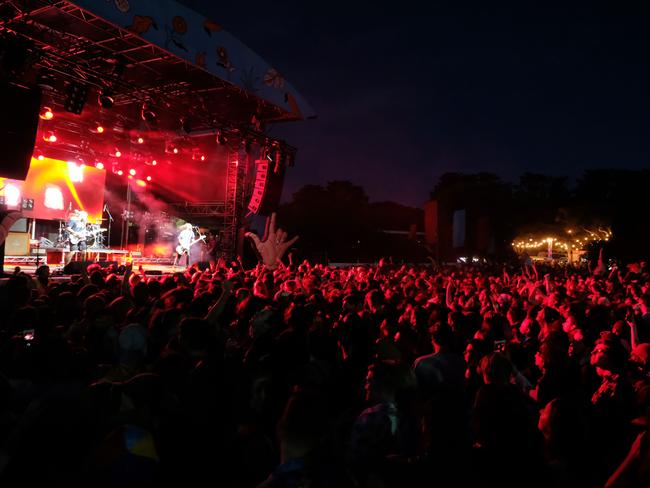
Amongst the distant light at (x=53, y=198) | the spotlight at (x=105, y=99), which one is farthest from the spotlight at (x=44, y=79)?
the distant light at (x=53, y=198)

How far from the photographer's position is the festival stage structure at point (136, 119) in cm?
990

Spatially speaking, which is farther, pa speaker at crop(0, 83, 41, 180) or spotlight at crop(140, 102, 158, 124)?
spotlight at crop(140, 102, 158, 124)

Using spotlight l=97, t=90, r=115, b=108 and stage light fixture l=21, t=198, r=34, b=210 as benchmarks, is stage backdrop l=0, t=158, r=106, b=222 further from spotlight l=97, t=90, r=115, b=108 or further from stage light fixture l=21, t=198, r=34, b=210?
spotlight l=97, t=90, r=115, b=108

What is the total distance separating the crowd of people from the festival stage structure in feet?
25.2

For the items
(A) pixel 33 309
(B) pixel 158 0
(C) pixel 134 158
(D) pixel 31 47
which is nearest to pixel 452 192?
(C) pixel 134 158

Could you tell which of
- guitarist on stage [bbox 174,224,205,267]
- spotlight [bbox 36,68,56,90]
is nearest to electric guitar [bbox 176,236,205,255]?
guitarist on stage [bbox 174,224,205,267]

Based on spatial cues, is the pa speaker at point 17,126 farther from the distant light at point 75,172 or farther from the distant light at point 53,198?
the distant light at point 75,172

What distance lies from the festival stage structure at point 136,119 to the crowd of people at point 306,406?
7681 millimetres

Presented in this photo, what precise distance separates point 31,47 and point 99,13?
6.72ft

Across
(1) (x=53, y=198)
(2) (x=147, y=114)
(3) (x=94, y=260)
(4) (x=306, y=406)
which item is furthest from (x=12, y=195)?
(4) (x=306, y=406)

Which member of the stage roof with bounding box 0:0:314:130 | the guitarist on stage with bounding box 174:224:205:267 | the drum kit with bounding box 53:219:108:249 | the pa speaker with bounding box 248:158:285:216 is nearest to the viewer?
the stage roof with bounding box 0:0:314:130

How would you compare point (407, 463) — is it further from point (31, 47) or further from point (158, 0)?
point (158, 0)

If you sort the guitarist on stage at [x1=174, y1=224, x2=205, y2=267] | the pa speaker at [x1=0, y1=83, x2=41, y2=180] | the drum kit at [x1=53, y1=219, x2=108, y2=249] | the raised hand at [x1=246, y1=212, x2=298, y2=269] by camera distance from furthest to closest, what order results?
the guitarist on stage at [x1=174, y1=224, x2=205, y2=267] → the drum kit at [x1=53, y1=219, x2=108, y2=249] → the raised hand at [x1=246, y1=212, x2=298, y2=269] → the pa speaker at [x1=0, y1=83, x2=41, y2=180]

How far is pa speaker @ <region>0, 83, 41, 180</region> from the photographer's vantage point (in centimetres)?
945
